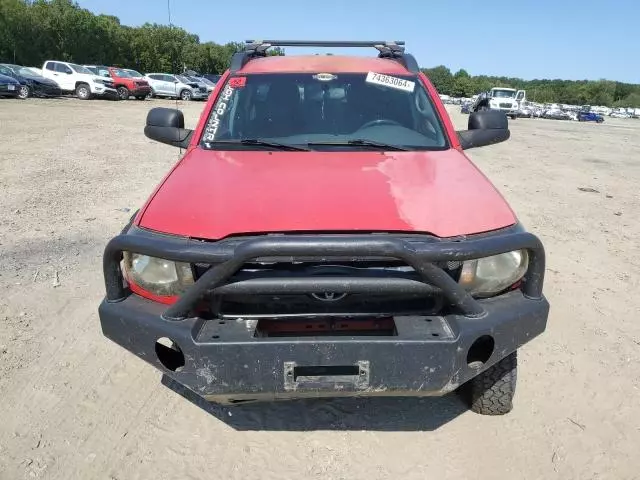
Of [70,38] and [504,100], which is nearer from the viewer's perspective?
[504,100]

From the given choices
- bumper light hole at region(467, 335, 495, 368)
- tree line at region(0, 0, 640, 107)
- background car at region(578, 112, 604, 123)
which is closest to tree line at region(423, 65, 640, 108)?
background car at region(578, 112, 604, 123)

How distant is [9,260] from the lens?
16.4ft

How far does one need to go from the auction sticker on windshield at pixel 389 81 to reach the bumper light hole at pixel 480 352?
2118mm

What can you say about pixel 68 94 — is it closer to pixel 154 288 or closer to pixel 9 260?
pixel 9 260

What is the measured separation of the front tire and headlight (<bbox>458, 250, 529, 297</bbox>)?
28.8m

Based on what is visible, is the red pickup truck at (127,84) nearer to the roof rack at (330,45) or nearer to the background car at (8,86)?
the background car at (8,86)

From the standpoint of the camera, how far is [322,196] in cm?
255

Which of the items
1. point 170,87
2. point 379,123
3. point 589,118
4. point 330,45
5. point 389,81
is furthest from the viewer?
point 589,118

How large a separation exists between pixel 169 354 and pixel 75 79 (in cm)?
3026

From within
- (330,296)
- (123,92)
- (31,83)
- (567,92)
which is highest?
(330,296)

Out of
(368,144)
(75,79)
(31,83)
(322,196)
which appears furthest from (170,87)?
(322,196)

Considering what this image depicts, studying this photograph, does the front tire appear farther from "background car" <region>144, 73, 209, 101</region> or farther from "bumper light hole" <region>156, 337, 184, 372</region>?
"bumper light hole" <region>156, 337, 184, 372</region>

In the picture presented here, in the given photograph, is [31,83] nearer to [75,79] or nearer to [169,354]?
[75,79]

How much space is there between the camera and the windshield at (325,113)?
11.2 ft
